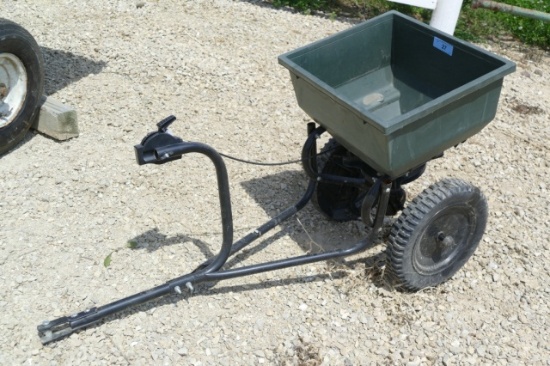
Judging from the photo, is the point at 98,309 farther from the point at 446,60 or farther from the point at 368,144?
the point at 446,60

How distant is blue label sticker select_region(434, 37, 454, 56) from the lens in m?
3.72

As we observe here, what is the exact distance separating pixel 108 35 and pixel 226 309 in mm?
3238

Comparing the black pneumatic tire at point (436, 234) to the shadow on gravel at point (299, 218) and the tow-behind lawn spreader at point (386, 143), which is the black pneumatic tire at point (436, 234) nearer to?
the tow-behind lawn spreader at point (386, 143)

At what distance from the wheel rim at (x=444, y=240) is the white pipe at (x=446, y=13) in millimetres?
2272

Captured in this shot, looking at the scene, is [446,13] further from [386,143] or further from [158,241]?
[158,241]

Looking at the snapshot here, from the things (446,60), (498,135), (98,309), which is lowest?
(498,135)

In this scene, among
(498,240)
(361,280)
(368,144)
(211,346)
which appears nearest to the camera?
(368,144)

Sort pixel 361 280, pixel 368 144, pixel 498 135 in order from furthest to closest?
pixel 498 135
pixel 361 280
pixel 368 144

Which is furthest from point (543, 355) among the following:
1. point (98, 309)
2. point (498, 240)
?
point (98, 309)

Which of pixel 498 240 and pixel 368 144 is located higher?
pixel 368 144

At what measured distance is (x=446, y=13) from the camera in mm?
5410

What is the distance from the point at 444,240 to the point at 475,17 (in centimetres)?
388

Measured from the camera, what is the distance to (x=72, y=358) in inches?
131

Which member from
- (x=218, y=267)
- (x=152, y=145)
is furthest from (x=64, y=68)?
(x=152, y=145)
